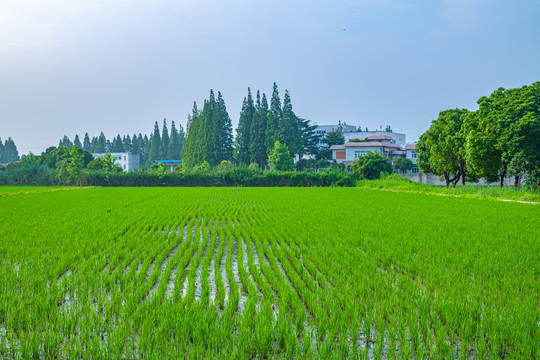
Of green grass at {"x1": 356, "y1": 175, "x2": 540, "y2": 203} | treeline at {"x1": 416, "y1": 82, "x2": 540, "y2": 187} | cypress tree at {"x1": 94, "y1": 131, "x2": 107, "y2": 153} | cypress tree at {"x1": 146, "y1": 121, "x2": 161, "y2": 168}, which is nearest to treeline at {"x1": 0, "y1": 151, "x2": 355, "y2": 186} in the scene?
green grass at {"x1": 356, "y1": 175, "x2": 540, "y2": 203}

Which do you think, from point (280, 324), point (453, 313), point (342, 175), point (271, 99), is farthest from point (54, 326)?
point (271, 99)

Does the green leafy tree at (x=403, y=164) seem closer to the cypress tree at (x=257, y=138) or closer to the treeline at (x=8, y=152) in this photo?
the cypress tree at (x=257, y=138)

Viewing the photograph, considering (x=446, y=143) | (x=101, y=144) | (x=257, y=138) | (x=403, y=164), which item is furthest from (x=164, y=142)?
(x=446, y=143)

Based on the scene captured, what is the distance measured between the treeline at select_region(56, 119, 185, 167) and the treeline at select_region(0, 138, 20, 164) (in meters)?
26.0

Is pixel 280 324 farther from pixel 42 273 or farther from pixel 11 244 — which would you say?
pixel 11 244

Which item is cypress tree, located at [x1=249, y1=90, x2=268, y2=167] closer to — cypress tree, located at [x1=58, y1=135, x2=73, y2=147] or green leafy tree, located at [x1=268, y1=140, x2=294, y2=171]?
green leafy tree, located at [x1=268, y1=140, x2=294, y2=171]

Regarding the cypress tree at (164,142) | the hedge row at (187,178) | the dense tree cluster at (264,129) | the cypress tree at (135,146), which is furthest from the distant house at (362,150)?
the cypress tree at (135,146)

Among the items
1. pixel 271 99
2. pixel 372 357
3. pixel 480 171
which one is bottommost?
pixel 372 357

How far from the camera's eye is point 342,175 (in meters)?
40.1

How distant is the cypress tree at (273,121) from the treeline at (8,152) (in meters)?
93.3

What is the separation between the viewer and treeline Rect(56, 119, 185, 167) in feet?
278

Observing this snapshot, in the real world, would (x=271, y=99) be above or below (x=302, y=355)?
above

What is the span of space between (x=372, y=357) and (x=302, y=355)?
21.5 inches

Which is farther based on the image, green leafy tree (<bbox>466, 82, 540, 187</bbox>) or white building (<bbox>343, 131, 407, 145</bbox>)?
white building (<bbox>343, 131, 407, 145</bbox>)
